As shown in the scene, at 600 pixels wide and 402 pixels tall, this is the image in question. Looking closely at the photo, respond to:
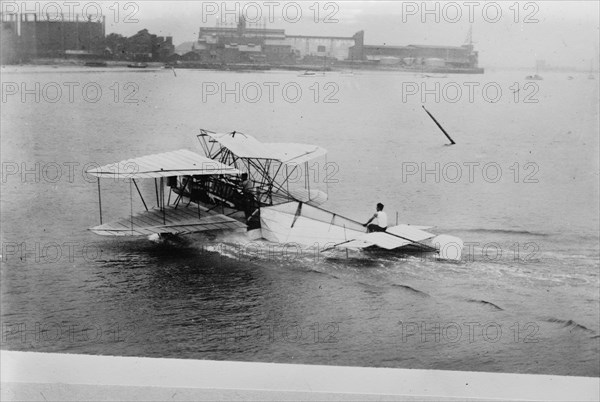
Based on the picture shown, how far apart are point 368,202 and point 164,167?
143cm

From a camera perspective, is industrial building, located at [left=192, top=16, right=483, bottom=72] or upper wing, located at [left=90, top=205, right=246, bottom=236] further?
upper wing, located at [left=90, top=205, right=246, bottom=236]

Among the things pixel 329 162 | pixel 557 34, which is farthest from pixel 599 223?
pixel 329 162

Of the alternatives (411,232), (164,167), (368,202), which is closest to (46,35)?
(164,167)

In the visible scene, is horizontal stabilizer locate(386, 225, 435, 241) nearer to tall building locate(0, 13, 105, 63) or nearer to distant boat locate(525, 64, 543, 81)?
distant boat locate(525, 64, 543, 81)

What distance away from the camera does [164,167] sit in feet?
15.3

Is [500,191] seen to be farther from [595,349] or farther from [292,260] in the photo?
[292,260]

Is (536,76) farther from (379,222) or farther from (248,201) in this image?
(248,201)

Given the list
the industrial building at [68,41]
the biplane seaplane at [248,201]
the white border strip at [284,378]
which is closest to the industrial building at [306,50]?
→ the industrial building at [68,41]

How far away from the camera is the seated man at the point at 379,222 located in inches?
184

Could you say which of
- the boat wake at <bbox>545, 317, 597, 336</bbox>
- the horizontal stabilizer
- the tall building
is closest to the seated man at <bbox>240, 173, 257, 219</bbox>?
the horizontal stabilizer

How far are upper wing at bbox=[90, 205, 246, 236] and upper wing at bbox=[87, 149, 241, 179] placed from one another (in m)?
0.42

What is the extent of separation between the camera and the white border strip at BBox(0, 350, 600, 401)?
392 centimetres

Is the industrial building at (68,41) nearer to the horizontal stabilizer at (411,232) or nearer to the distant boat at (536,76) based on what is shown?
the horizontal stabilizer at (411,232)

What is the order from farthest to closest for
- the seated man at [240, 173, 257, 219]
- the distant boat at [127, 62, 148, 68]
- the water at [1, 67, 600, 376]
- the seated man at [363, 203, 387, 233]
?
the seated man at [240, 173, 257, 219]
the seated man at [363, 203, 387, 233]
the distant boat at [127, 62, 148, 68]
the water at [1, 67, 600, 376]
